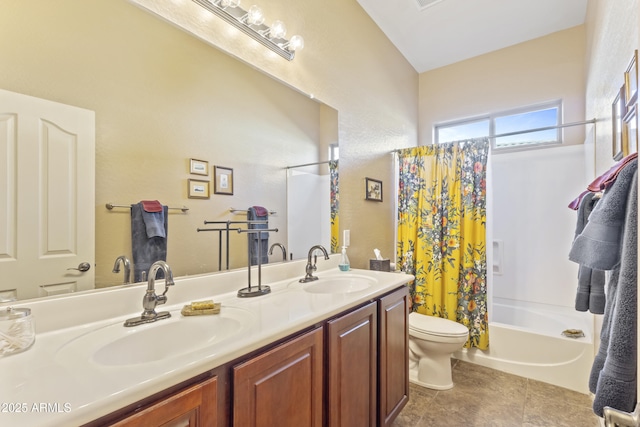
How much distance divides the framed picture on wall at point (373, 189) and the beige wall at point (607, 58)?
1460mm

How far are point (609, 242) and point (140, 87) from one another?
164cm

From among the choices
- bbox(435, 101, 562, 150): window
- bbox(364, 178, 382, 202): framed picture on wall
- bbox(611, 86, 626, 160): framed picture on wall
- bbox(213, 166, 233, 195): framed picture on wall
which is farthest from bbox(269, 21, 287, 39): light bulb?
bbox(435, 101, 562, 150): window

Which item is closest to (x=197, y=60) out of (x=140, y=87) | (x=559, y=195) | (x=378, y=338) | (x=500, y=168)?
(x=140, y=87)

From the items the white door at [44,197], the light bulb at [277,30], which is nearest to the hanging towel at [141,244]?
the white door at [44,197]

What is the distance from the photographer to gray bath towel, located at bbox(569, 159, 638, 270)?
808mm

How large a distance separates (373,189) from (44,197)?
6.89ft

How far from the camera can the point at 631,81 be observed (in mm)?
1079

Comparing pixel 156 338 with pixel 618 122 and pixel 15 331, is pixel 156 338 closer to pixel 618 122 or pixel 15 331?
pixel 15 331

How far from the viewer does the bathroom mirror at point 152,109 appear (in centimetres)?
93

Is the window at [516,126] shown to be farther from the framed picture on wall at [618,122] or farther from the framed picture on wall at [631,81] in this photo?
the framed picture on wall at [631,81]

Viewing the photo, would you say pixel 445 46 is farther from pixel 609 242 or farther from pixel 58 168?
pixel 58 168

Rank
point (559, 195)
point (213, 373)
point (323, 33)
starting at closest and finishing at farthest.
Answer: point (213, 373), point (323, 33), point (559, 195)

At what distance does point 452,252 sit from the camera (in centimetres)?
252

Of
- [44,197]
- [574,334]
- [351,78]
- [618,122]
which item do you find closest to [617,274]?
[618,122]
